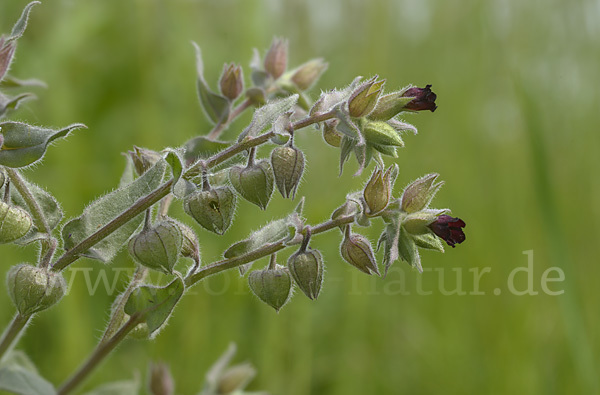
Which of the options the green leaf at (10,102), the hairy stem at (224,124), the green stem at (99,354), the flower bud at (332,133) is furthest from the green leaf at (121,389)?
the flower bud at (332,133)

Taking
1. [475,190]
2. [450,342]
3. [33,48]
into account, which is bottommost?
[450,342]

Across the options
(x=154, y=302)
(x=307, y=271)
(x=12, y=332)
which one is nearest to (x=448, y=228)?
(x=307, y=271)

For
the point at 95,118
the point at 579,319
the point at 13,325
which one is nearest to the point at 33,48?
the point at 95,118

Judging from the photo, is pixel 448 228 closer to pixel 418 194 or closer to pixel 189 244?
pixel 418 194

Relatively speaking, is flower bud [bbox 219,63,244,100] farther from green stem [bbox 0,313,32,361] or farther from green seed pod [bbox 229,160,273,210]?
green stem [bbox 0,313,32,361]

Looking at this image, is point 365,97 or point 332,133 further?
point 332,133

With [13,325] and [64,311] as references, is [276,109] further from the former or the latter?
[64,311]
